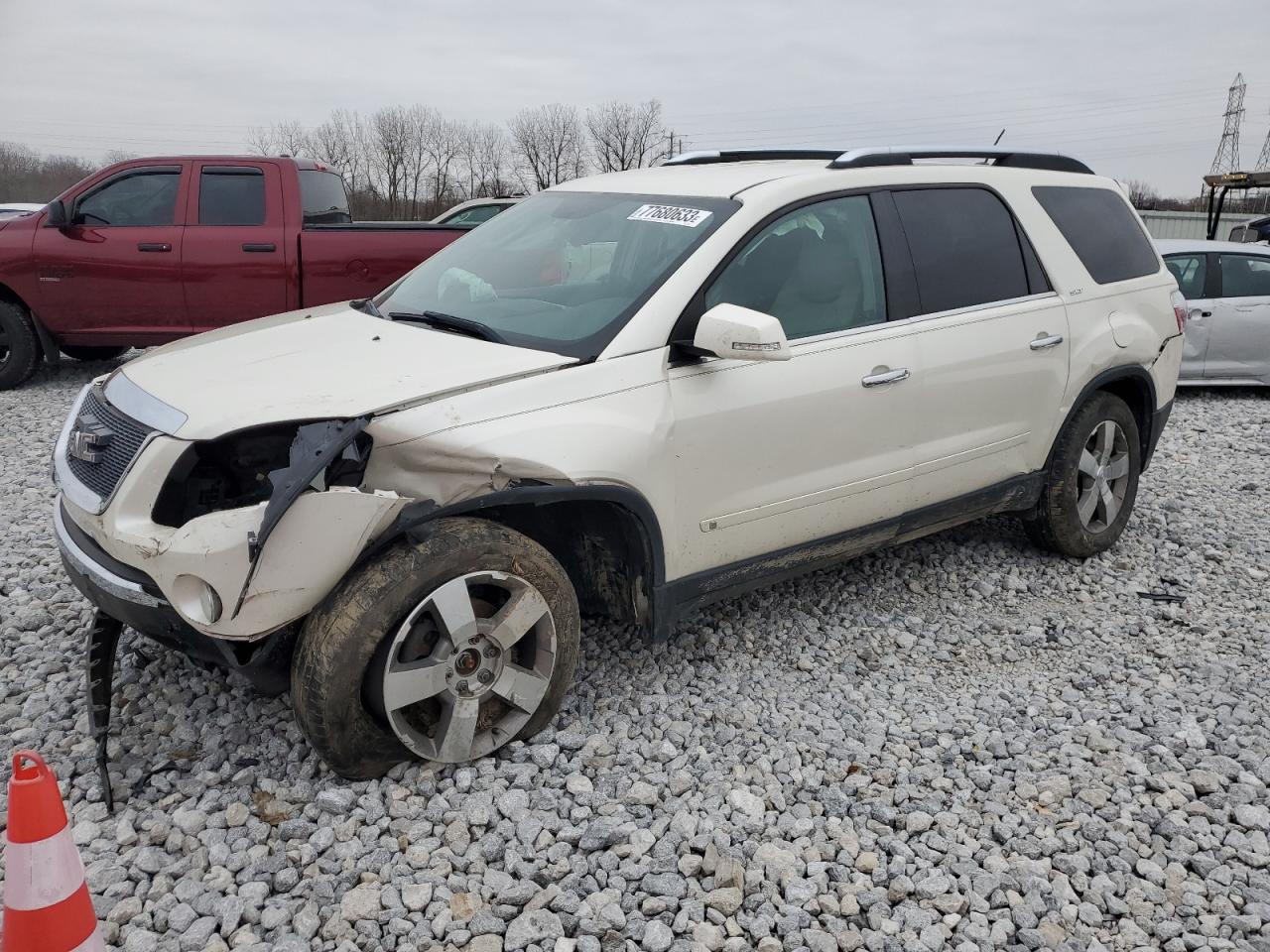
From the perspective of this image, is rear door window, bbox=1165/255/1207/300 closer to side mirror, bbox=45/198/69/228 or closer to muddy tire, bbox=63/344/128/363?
muddy tire, bbox=63/344/128/363

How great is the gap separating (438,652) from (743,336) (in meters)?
1.32

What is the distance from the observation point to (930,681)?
3.88 m

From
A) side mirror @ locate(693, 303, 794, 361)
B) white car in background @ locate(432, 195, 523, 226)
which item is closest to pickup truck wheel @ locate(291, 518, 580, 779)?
side mirror @ locate(693, 303, 794, 361)

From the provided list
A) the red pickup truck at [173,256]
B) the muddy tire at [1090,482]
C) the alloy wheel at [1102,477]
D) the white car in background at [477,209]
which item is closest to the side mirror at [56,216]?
the red pickup truck at [173,256]

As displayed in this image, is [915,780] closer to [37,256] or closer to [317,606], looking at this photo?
[317,606]

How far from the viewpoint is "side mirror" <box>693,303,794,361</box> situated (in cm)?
311

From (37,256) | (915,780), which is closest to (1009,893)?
(915,780)

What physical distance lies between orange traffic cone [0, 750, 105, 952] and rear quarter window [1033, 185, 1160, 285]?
4.37 meters

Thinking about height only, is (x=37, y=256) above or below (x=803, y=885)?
above

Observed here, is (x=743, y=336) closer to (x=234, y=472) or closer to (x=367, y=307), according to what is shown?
(x=234, y=472)

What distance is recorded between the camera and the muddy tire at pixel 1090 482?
15.5ft

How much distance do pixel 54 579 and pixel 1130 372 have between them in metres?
5.07

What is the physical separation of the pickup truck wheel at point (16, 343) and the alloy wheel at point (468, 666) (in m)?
7.47

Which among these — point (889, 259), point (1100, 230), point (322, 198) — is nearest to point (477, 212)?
point (322, 198)
